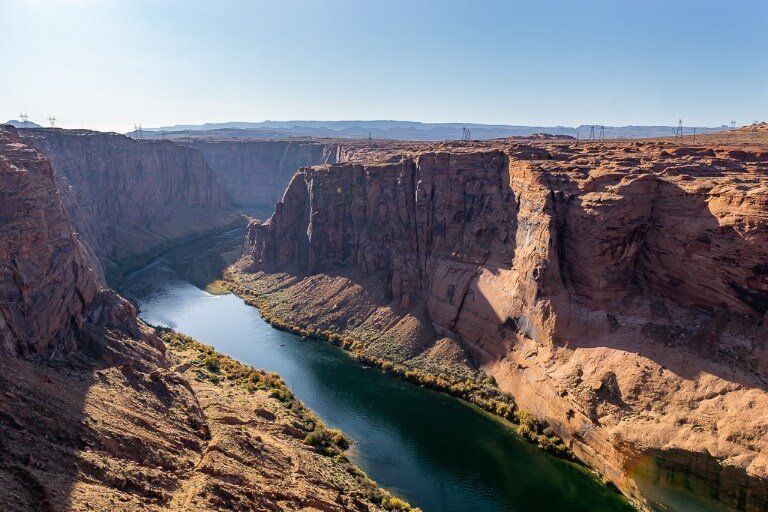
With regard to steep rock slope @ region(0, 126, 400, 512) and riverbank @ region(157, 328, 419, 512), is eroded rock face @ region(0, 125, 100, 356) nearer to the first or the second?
steep rock slope @ region(0, 126, 400, 512)

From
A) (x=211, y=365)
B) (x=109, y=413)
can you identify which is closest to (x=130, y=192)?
(x=211, y=365)

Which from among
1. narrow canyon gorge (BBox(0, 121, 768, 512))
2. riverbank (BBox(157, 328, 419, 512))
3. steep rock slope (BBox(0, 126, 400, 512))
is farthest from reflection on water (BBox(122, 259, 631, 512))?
steep rock slope (BBox(0, 126, 400, 512))

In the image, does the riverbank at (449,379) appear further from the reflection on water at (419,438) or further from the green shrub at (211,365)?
the green shrub at (211,365)

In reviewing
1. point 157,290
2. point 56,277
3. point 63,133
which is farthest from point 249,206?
point 56,277

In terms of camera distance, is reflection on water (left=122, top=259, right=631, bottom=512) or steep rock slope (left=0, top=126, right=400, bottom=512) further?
reflection on water (left=122, top=259, right=631, bottom=512)

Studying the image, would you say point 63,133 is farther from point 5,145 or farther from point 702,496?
point 702,496

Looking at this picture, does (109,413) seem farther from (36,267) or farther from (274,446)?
(36,267)

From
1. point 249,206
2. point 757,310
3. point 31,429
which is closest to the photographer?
point 31,429
